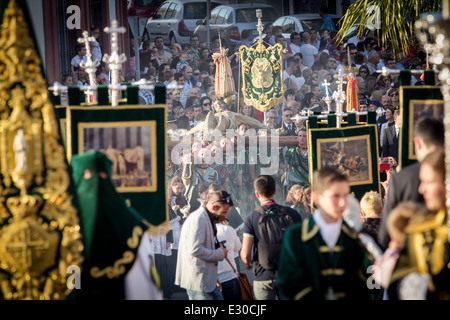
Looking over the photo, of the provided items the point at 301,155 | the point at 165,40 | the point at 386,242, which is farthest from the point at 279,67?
the point at 386,242

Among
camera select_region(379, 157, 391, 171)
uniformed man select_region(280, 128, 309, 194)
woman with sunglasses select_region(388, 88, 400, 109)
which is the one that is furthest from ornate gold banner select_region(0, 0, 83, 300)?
woman with sunglasses select_region(388, 88, 400, 109)

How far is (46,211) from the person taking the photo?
394 centimetres

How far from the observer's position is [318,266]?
3.90m

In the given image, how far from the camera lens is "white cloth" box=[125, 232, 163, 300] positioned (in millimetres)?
4027

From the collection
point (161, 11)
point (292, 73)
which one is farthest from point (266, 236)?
point (161, 11)

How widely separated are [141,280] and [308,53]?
9.86 m

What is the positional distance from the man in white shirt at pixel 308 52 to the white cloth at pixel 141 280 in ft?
31.3

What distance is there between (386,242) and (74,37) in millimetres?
10136

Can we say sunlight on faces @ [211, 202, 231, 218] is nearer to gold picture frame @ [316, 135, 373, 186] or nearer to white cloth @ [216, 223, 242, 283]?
white cloth @ [216, 223, 242, 283]

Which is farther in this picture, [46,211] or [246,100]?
[246,100]

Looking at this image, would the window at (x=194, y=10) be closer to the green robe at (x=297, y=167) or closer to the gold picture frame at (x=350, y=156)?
the green robe at (x=297, y=167)

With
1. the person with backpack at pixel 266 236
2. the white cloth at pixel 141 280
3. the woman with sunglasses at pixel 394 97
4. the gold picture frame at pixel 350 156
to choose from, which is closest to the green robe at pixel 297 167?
the woman with sunglasses at pixel 394 97
